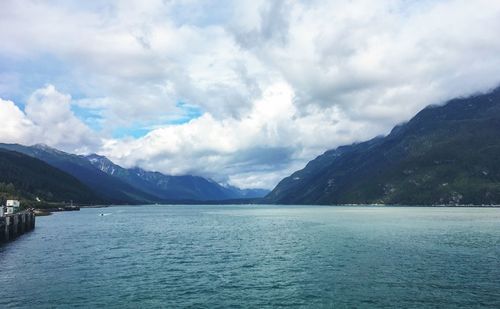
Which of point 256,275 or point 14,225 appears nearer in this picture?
point 256,275

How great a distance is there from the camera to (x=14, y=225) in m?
145

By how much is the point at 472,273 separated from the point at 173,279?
48502 mm

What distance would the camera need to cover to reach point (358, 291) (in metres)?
56.8

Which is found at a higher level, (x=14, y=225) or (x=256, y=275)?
(x=14, y=225)

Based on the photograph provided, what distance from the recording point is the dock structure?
130 meters

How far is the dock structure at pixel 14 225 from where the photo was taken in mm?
130087

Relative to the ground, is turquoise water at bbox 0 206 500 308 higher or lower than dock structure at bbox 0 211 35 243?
lower

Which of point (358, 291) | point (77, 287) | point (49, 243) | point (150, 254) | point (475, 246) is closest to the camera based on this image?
point (358, 291)

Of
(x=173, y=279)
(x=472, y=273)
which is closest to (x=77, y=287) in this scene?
(x=173, y=279)

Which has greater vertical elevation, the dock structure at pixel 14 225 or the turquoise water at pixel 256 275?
the dock structure at pixel 14 225

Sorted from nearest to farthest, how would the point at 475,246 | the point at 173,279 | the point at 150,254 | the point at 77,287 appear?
the point at 77,287, the point at 173,279, the point at 150,254, the point at 475,246

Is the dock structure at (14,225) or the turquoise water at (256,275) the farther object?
the dock structure at (14,225)

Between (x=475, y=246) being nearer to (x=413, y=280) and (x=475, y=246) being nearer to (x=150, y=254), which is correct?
(x=413, y=280)

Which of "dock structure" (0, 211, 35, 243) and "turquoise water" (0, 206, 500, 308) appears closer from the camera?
"turquoise water" (0, 206, 500, 308)
